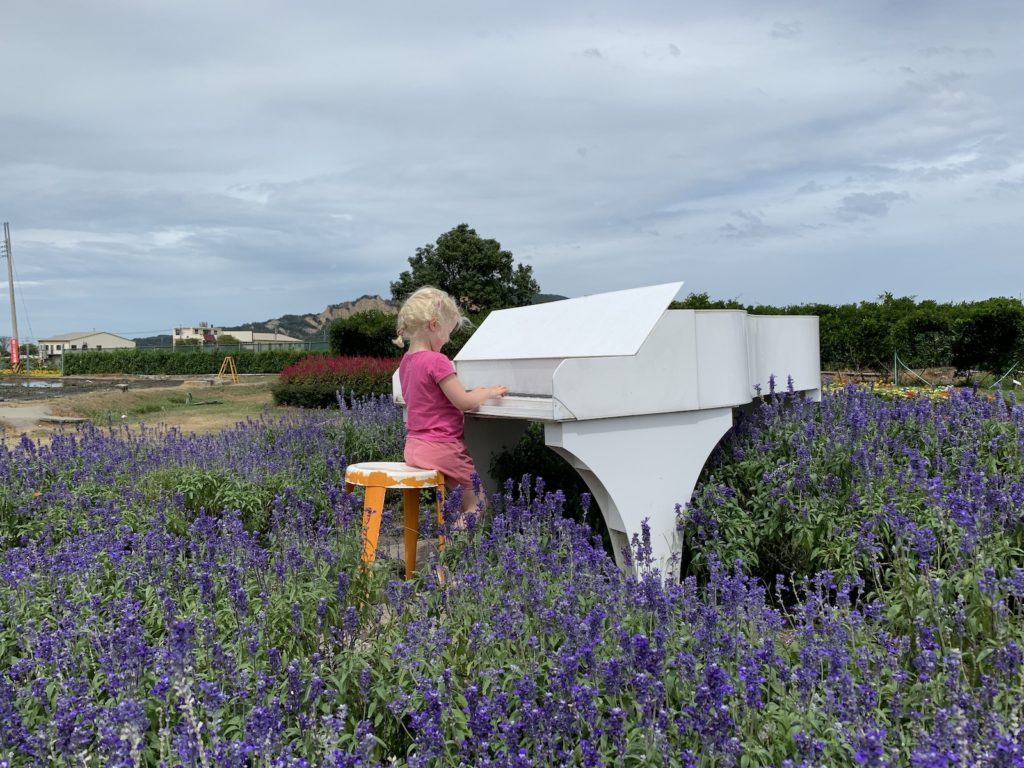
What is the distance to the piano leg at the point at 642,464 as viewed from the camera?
3.60m

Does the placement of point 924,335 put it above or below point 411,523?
above

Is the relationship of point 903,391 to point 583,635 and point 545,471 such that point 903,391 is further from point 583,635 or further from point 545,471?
point 583,635

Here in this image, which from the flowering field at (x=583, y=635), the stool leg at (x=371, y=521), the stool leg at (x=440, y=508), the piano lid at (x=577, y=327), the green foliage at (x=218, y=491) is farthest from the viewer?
the green foliage at (x=218, y=491)

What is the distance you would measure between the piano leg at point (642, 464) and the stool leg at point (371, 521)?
3.05ft

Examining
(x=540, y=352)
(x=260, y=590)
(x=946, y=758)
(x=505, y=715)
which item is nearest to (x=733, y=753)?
(x=946, y=758)

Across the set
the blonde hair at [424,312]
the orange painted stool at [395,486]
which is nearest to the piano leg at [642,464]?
the orange painted stool at [395,486]

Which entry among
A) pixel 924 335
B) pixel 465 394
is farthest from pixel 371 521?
pixel 924 335

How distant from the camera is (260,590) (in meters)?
2.99

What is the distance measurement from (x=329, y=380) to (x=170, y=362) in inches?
1103

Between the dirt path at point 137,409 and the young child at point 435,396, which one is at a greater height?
the young child at point 435,396

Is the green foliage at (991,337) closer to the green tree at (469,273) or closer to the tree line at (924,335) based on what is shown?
the tree line at (924,335)

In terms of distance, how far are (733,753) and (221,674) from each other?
5.01 feet

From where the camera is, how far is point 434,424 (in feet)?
13.9

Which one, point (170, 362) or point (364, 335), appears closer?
point (364, 335)
